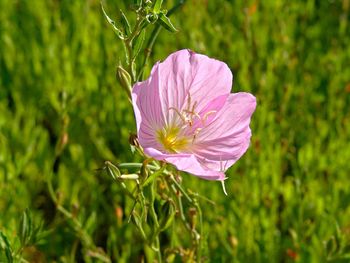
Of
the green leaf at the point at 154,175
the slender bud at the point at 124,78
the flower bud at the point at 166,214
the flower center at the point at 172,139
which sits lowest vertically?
the flower bud at the point at 166,214

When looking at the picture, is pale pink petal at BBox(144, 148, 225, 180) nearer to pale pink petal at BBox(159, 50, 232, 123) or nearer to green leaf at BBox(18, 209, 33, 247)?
pale pink petal at BBox(159, 50, 232, 123)

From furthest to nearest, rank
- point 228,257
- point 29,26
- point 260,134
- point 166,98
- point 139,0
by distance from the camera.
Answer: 1. point 29,26
2. point 260,134
3. point 228,257
4. point 166,98
5. point 139,0

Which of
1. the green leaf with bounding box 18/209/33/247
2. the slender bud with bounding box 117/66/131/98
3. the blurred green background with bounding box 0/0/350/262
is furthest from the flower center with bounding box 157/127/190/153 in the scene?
the blurred green background with bounding box 0/0/350/262

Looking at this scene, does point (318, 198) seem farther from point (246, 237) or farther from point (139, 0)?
point (139, 0)

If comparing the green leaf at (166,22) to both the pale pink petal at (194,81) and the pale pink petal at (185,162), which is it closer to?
the pale pink petal at (194,81)

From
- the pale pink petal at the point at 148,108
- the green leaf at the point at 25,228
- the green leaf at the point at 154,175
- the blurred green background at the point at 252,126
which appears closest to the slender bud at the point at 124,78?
the pale pink petal at the point at 148,108

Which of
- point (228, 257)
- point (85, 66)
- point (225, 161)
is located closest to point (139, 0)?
point (225, 161)

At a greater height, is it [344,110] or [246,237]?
[344,110]

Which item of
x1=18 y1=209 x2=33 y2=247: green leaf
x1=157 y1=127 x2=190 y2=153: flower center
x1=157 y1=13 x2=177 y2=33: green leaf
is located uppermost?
x1=157 y1=13 x2=177 y2=33: green leaf
